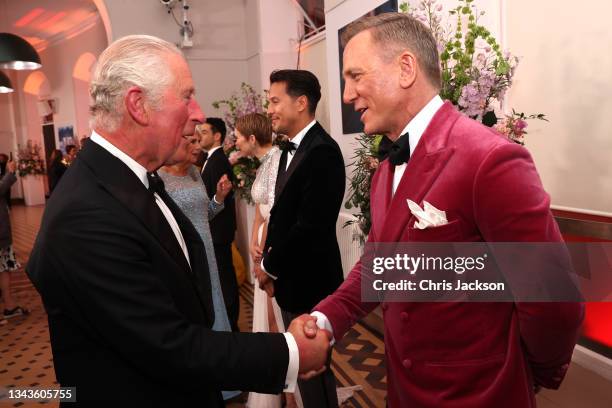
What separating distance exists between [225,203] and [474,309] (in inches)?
130

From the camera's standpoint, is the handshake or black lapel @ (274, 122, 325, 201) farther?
black lapel @ (274, 122, 325, 201)

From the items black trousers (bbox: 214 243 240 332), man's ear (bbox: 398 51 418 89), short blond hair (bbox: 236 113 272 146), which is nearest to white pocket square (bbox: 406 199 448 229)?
man's ear (bbox: 398 51 418 89)

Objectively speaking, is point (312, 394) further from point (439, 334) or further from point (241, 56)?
point (241, 56)

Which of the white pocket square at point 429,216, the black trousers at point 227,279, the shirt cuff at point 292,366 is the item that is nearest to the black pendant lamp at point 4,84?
the black trousers at point 227,279

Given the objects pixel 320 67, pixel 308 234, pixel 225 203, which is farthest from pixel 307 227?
pixel 320 67

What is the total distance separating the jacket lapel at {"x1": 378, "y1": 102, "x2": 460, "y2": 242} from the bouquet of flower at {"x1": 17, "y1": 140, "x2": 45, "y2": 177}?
19.4 metres

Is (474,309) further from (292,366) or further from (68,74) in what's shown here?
(68,74)

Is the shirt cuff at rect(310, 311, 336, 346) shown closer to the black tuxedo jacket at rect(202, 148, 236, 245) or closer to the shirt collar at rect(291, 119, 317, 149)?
the shirt collar at rect(291, 119, 317, 149)

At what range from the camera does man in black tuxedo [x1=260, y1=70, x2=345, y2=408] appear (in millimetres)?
2773

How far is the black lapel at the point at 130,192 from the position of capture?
131 cm

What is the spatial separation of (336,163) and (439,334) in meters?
1.55

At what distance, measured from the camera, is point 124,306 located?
4.04ft

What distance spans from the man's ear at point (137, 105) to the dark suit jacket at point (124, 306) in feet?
0.40

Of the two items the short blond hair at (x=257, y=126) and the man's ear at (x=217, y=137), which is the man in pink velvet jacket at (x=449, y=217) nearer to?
the short blond hair at (x=257, y=126)
